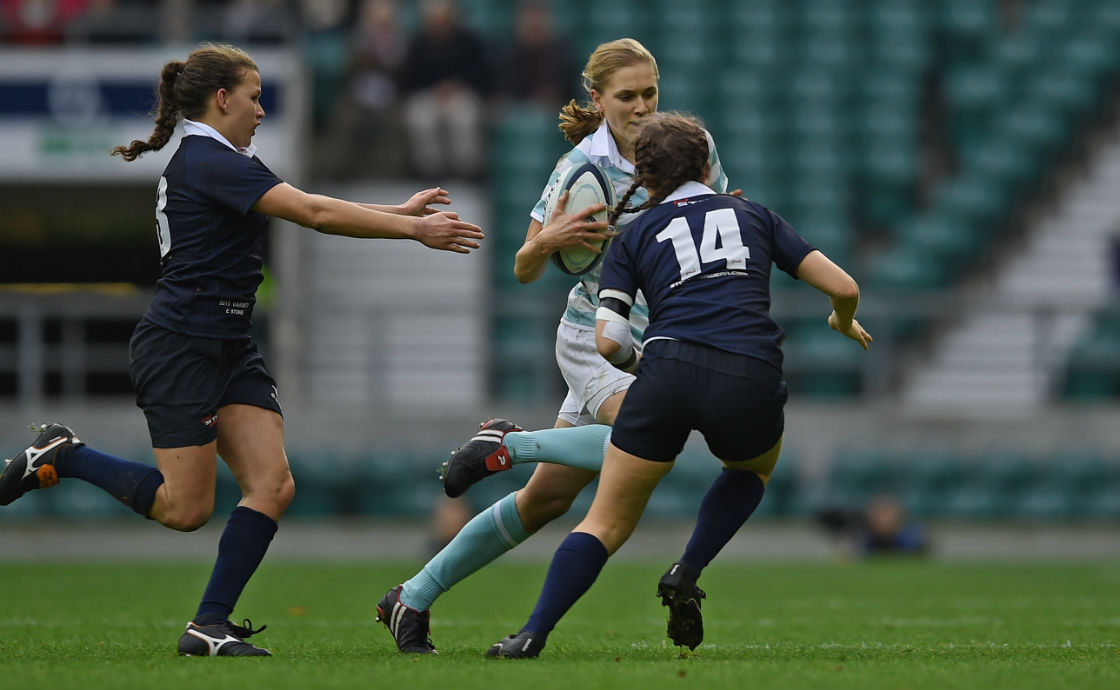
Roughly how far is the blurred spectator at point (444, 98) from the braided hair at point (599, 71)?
32.3 feet

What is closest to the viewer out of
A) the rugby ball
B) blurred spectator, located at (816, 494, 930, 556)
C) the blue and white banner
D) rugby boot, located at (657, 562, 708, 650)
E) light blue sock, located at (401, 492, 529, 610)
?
rugby boot, located at (657, 562, 708, 650)

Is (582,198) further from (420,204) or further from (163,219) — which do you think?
(163,219)

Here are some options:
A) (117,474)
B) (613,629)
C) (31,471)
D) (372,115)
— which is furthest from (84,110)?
(117,474)

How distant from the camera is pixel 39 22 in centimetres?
→ 1512

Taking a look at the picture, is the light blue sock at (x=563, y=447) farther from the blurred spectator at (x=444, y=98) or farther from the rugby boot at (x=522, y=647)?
the blurred spectator at (x=444, y=98)

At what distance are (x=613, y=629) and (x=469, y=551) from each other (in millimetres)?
1763

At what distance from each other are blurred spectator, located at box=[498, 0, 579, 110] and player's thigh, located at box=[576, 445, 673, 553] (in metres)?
11.4

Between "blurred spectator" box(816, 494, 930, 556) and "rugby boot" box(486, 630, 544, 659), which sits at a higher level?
"rugby boot" box(486, 630, 544, 659)

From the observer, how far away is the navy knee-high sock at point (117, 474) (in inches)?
210

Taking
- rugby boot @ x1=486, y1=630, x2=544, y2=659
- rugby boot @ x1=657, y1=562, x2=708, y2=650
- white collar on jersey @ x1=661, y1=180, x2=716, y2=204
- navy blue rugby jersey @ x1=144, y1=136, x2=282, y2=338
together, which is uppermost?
white collar on jersey @ x1=661, y1=180, x2=716, y2=204

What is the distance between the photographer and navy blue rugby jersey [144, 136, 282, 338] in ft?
17.0

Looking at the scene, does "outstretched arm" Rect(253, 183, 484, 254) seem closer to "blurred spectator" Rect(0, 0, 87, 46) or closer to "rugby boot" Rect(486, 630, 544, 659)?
"rugby boot" Rect(486, 630, 544, 659)

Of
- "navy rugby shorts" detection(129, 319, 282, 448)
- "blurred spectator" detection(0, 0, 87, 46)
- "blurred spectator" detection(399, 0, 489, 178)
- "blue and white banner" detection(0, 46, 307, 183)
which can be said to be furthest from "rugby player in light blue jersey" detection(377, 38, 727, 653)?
"blurred spectator" detection(0, 0, 87, 46)

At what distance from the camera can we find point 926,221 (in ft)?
52.5
